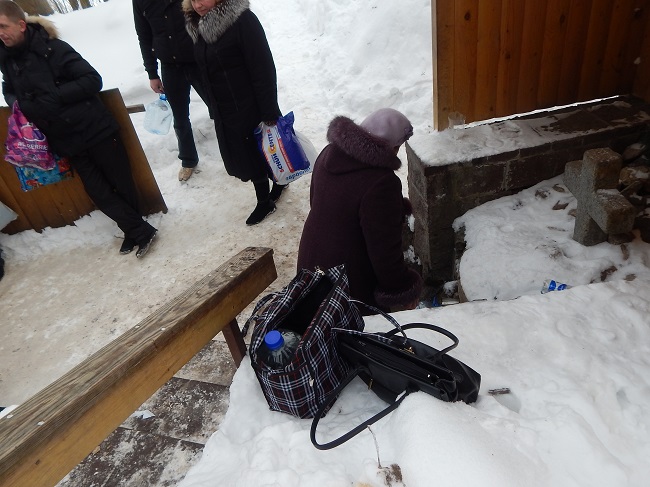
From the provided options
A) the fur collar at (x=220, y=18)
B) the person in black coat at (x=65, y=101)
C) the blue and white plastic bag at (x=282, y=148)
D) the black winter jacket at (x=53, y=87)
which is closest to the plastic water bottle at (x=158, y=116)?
the person in black coat at (x=65, y=101)

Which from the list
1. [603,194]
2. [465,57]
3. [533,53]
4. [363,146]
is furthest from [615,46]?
[363,146]

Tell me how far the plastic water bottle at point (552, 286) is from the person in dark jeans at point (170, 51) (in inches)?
146

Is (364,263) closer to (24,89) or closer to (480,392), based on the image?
(480,392)

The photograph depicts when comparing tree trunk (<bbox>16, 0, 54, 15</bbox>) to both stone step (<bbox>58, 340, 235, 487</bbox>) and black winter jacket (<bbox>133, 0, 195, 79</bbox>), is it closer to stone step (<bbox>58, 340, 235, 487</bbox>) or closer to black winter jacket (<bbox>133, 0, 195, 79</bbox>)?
black winter jacket (<bbox>133, 0, 195, 79</bbox>)

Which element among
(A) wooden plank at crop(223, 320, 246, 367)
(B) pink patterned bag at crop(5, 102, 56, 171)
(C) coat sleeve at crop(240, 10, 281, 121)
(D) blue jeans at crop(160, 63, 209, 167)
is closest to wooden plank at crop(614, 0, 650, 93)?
(C) coat sleeve at crop(240, 10, 281, 121)

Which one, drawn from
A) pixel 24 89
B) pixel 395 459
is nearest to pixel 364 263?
pixel 395 459

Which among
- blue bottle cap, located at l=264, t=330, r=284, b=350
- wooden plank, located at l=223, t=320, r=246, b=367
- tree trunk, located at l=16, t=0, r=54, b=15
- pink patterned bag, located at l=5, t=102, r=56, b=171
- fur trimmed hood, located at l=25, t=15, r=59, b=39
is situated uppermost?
tree trunk, located at l=16, t=0, r=54, b=15

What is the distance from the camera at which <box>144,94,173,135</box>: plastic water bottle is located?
513 cm

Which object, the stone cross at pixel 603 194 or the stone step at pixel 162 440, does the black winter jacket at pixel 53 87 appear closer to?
the stone step at pixel 162 440

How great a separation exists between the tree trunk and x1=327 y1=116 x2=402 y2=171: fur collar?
9.99 m

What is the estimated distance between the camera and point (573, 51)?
11.6 ft

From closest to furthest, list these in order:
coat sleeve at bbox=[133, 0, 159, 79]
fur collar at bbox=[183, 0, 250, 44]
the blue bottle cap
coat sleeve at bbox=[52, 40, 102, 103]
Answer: the blue bottle cap
fur collar at bbox=[183, 0, 250, 44]
coat sleeve at bbox=[52, 40, 102, 103]
coat sleeve at bbox=[133, 0, 159, 79]

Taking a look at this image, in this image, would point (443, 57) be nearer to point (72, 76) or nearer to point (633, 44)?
point (633, 44)

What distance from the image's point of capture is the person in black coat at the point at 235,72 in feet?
11.7
